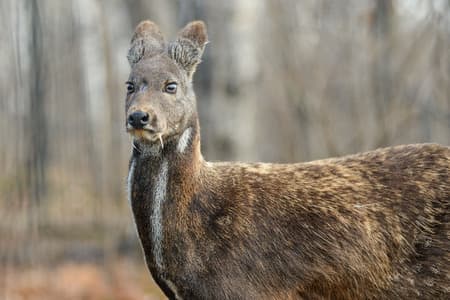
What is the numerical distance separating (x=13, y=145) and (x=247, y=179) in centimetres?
615

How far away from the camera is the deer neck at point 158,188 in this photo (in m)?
6.44

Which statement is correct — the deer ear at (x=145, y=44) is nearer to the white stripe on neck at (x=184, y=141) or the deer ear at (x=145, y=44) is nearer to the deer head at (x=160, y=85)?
the deer head at (x=160, y=85)

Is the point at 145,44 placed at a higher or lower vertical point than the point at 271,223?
higher

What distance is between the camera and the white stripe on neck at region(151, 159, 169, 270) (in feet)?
21.0

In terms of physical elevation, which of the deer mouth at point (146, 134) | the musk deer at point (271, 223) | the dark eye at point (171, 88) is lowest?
the musk deer at point (271, 223)

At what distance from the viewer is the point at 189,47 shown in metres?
6.93

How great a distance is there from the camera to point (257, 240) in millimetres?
6391

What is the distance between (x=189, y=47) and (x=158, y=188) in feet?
4.35

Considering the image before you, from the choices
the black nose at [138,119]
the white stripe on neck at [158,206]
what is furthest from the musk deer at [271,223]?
the black nose at [138,119]

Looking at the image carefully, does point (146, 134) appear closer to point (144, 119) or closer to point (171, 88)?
point (144, 119)

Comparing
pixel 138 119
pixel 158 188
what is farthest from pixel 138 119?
pixel 158 188

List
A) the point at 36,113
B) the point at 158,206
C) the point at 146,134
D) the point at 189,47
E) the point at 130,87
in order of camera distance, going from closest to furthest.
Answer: the point at 146,134, the point at 158,206, the point at 130,87, the point at 189,47, the point at 36,113

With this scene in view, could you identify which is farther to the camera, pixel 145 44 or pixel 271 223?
pixel 145 44

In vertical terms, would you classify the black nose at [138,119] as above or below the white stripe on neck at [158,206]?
above
